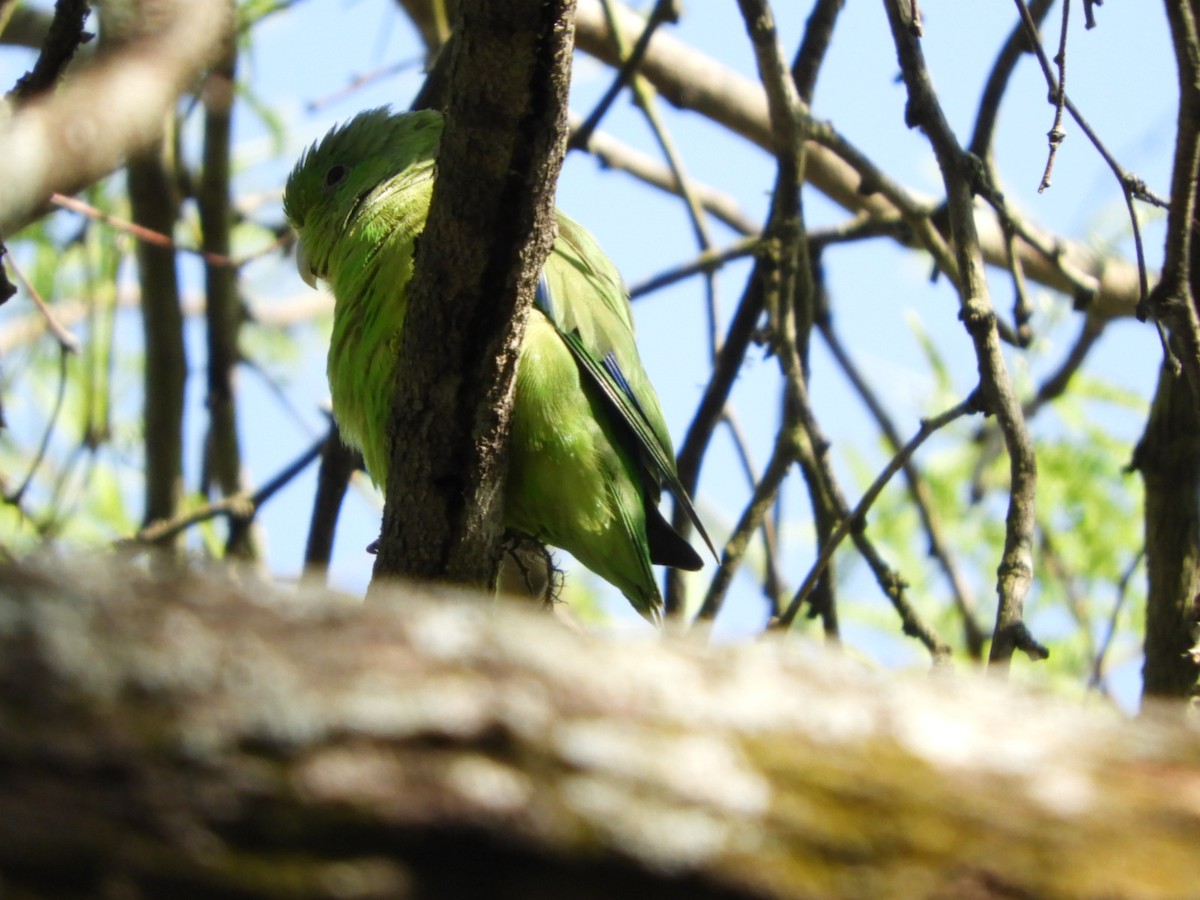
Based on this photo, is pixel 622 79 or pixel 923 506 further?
pixel 923 506

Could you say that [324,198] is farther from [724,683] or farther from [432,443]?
[724,683]

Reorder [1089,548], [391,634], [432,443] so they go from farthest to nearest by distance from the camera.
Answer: [1089,548]
[432,443]
[391,634]

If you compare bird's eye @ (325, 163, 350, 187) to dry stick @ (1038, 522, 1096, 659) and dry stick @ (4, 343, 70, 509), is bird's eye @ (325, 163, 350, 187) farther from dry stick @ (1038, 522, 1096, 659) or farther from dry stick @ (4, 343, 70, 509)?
dry stick @ (1038, 522, 1096, 659)

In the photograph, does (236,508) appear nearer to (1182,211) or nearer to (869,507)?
(869,507)

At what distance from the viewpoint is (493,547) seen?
3.09 m

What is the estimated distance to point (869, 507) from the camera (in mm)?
3078

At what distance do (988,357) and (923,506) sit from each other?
6.21 feet

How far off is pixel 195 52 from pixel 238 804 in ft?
6.52

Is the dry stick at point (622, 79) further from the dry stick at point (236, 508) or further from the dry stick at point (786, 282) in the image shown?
the dry stick at point (236, 508)

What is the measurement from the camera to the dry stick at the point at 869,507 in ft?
9.55

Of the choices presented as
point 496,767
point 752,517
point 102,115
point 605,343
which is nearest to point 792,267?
point 605,343

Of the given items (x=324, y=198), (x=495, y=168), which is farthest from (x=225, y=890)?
(x=324, y=198)

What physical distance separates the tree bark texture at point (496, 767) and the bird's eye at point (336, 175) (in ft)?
10.9

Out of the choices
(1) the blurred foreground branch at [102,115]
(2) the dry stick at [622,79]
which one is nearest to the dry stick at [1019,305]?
(2) the dry stick at [622,79]
